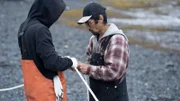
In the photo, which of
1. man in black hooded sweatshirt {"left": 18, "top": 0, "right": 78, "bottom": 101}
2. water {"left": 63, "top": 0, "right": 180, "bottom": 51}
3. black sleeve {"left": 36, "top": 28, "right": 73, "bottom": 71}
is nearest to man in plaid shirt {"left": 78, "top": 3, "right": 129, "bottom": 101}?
man in black hooded sweatshirt {"left": 18, "top": 0, "right": 78, "bottom": 101}

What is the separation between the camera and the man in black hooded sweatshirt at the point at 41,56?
3.75 meters

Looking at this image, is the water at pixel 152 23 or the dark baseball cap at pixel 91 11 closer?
the dark baseball cap at pixel 91 11

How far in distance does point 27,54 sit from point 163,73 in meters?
7.88

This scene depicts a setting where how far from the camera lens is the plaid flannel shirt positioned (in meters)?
4.03

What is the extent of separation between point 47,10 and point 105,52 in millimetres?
826

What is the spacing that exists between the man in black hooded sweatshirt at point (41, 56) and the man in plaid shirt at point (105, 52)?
290 mm

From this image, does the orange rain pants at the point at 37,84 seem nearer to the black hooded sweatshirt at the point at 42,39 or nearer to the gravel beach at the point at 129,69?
the black hooded sweatshirt at the point at 42,39

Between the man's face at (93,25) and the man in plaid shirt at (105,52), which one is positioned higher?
the man's face at (93,25)

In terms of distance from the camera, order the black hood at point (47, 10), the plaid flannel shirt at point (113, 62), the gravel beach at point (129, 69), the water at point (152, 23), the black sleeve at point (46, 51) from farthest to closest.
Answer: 1. the water at point (152, 23)
2. the gravel beach at point (129, 69)
3. the plaid flannel shirt at point (113, 62)
4. the black hood at point (47, 10)
5. the black sleeve at point (46, 51)

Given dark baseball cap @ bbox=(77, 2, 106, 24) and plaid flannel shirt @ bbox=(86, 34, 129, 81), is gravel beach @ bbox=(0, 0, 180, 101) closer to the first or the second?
plaid flannel shirt @ bbox=(86, 34, 129, 81)

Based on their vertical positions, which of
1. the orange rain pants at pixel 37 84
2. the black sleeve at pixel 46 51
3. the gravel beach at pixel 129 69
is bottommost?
the gravel beach at pixel 129 69

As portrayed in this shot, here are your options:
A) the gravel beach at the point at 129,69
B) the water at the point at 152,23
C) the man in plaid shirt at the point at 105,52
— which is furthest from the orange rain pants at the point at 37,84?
the water at the point at 152,23

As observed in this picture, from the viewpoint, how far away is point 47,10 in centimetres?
387

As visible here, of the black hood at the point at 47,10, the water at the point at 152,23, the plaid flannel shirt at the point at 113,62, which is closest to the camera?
the black hood at the point at 47,10
